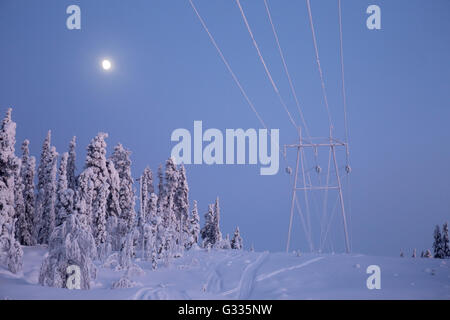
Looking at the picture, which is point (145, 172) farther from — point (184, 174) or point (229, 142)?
point (229, 142)

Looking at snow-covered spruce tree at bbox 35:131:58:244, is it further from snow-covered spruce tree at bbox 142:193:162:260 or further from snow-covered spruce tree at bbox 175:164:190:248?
snow-covered spruce tree at bbox 142:193:162:260

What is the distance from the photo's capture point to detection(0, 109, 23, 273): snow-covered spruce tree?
17.0 meters

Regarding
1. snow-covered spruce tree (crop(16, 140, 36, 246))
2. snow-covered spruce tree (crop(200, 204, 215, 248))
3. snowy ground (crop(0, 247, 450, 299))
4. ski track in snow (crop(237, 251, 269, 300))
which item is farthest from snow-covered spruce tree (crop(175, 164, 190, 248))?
ski track in snow (crop(237, 251, 269, 300))

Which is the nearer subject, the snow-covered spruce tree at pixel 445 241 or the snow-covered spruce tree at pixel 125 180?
the snow-covered spruce tree at pixel 125 180

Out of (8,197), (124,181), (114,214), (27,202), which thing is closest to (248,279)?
(8,197)

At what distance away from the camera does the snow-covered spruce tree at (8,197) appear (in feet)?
55.8

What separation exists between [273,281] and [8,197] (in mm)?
16769

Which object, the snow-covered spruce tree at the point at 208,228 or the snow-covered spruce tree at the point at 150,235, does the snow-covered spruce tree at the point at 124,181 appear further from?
the snow-covered spruce tree at the point at 208,228

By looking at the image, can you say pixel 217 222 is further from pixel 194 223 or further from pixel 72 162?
pixel 72 162

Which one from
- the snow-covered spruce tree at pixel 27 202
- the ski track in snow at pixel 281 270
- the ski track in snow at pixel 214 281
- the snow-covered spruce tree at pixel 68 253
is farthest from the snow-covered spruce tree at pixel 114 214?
the ski track in snow at pixel 281 270

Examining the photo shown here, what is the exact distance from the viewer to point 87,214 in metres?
22.4
